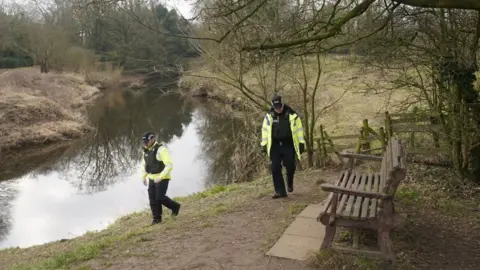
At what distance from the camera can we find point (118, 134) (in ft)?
89.9

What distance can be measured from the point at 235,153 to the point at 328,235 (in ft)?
35.7

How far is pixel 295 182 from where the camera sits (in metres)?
9.94

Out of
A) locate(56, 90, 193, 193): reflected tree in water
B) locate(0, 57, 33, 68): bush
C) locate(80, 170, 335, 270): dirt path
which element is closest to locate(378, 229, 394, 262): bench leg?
locate(80, 170, 335, 270): dirt path

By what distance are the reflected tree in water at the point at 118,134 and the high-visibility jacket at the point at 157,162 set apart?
9454 millimetres

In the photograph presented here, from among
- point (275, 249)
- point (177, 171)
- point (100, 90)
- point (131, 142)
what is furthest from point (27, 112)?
point (275, 249)

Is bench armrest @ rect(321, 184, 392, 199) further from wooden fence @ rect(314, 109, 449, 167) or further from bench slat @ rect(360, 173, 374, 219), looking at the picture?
wooden fence @ rect(314, 109, 449, 167)

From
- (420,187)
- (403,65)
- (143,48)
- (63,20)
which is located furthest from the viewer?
(143,48)

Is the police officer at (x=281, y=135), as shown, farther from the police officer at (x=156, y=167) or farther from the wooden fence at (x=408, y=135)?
the wooden fence at (x=408, y=135)

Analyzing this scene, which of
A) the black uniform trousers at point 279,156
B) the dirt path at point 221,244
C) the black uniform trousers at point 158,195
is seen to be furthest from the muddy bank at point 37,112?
the dirt path at point 221,244

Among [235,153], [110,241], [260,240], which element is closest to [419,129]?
[260,240]

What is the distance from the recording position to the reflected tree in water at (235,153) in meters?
14.6

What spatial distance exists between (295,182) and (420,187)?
2.63 metres

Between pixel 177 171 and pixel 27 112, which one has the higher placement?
pixel 27 112

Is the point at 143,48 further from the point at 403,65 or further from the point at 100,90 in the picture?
the point at 403,65
